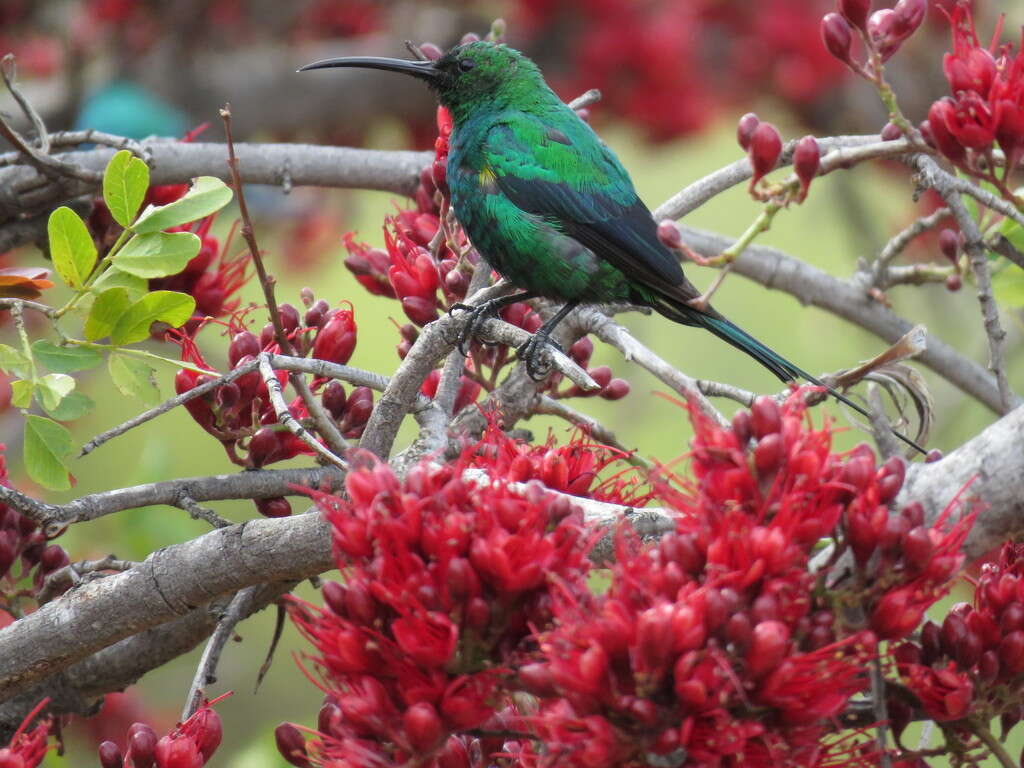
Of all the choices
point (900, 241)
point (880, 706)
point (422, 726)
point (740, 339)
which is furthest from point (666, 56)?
point (422, 726)

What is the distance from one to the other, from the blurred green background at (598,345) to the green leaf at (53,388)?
176 cm

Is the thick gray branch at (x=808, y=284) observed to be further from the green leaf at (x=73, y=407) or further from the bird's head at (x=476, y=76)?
the green leaf at (x=73, y=407)

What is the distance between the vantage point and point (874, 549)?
133 centimetres

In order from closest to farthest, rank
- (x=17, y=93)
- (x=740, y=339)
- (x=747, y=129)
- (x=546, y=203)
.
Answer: (x=747, y=129), (x=17, y=93), (x=740, y=339), (x=546, y=203)

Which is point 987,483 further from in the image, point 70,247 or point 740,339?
point 70,247

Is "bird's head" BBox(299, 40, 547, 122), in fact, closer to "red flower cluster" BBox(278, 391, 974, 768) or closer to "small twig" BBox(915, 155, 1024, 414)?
"small twig" BBox(915, 155, 1024, 414)

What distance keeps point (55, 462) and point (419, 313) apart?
650 millimetres

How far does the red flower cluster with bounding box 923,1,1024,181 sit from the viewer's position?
169 cm

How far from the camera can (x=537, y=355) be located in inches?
83.5

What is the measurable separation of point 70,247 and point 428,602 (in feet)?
3.17

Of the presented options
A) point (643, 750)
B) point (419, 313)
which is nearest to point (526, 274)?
point (419, 313)

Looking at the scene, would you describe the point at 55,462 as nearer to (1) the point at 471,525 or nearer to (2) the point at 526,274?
(1) the point at 471,525

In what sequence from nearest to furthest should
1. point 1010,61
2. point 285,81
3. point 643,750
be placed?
point 643,750 → point 1010,61 → point 285,81

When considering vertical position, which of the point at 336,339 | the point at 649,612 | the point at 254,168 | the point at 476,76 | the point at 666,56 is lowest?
the point at 649,612
